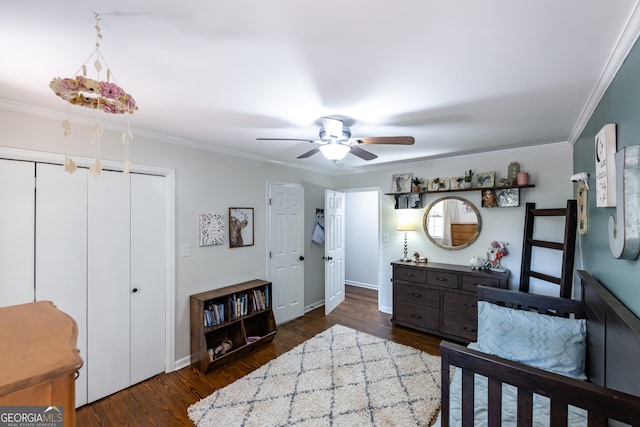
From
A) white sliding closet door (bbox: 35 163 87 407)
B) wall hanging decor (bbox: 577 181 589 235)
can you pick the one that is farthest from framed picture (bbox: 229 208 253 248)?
wall hanging decor (bbox: 577 181 589 235)

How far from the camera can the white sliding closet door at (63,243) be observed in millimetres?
2109

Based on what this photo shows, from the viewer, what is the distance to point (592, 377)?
1.76m

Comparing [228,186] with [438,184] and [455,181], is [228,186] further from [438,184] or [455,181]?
[455,181]

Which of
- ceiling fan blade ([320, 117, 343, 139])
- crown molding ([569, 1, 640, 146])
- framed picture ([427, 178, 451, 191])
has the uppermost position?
crown molding ([569, 1, 640, 146])

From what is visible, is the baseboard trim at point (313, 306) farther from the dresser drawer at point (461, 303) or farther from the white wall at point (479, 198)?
the dresser drawer at point (461, 303)

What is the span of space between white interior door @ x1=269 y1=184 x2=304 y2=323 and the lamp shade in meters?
1.49

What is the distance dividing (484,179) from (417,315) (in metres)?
1.98

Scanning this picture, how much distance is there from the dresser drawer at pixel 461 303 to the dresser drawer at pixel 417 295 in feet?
0.37

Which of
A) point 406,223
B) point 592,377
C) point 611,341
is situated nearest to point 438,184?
point 406,223

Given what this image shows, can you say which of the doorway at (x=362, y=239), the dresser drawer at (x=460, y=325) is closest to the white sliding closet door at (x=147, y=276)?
the dresser drawer at (x=460, y=325)

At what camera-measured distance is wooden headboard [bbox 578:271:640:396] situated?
1121mm

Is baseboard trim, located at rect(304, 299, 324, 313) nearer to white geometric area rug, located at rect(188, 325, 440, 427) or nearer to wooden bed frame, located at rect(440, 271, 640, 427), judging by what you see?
white geometric area rug, located at rect(188, 325, 440, 427)

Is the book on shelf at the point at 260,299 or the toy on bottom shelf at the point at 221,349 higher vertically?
the book on shelf at the point at 260,299

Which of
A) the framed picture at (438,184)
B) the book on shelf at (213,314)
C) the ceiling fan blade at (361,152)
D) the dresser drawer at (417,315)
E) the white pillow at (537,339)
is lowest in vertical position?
the dresser drawer at (417,315)
